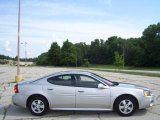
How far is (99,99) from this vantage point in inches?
348

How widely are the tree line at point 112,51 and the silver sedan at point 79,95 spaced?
248 ft

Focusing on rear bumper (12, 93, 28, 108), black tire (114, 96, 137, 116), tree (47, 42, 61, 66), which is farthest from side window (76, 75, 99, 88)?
tree (47, 42, 61, 66)

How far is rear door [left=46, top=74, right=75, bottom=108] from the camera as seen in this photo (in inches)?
354

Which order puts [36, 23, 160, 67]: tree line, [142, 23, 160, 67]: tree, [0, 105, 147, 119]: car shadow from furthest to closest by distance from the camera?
[36, 23, 160, 67]: tree line, [142, 23, 160, 67]: tree, [0, 105, 147, 119]: car shadow

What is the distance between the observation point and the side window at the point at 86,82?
905 cm

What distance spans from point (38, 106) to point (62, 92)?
3.01 ft

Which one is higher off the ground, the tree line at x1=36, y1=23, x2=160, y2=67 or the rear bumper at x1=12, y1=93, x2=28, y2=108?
the tree line at x1=36, y1=23, x2=160, y2=67

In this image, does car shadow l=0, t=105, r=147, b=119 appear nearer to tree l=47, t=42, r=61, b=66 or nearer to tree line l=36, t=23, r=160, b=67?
tree line l=36, t=23, r=160, b=67

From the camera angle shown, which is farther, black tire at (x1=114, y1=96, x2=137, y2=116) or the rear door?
the rear door

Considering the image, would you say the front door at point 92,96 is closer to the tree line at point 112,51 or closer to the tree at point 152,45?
the tree line at point 112,51

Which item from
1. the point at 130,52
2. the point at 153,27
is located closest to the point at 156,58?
the point at 153,27

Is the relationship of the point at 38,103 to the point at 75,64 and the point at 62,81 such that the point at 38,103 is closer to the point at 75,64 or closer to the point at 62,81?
the point at 62,81

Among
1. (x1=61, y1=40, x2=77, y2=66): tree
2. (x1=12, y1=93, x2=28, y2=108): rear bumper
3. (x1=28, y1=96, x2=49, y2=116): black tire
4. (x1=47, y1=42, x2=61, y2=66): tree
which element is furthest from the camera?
(x1=47, y1=42, x2=61, y2=66): tree

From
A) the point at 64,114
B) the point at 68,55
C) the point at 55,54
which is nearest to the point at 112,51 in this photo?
the point at 68,55
